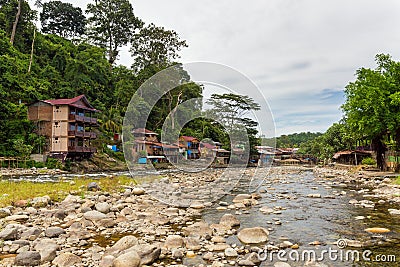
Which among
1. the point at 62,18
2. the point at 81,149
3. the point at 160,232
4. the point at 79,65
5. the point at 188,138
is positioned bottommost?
the point at 160,232

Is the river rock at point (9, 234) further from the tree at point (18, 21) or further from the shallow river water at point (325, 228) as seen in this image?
Answer: the tree at point (18, 21)

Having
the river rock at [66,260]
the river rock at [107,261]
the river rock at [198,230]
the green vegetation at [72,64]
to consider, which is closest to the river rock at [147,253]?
the river rock at [107,261]

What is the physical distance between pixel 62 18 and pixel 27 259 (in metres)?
59.1

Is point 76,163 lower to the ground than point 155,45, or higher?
lower

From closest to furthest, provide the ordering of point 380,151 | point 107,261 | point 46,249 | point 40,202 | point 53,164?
point 107,261 → point 46,249 → point 40,202 → point 380,151 → point 53,164

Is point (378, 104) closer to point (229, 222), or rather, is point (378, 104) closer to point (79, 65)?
point (229, 222)

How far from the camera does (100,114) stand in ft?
141

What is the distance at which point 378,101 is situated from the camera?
24.5 m

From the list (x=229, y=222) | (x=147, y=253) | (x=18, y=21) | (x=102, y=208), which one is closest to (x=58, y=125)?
(x=18, y=21)

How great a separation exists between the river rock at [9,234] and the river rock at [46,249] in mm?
878

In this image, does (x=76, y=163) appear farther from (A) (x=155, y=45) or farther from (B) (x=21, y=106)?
(A) (x=155, y=45)

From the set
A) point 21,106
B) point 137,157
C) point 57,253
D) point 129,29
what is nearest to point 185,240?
point 57,253

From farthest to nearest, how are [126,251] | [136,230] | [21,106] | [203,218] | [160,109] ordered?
[160,109], [21,106], [203,218], [136,230], [126,251]

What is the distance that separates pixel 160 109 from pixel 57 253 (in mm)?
32978
